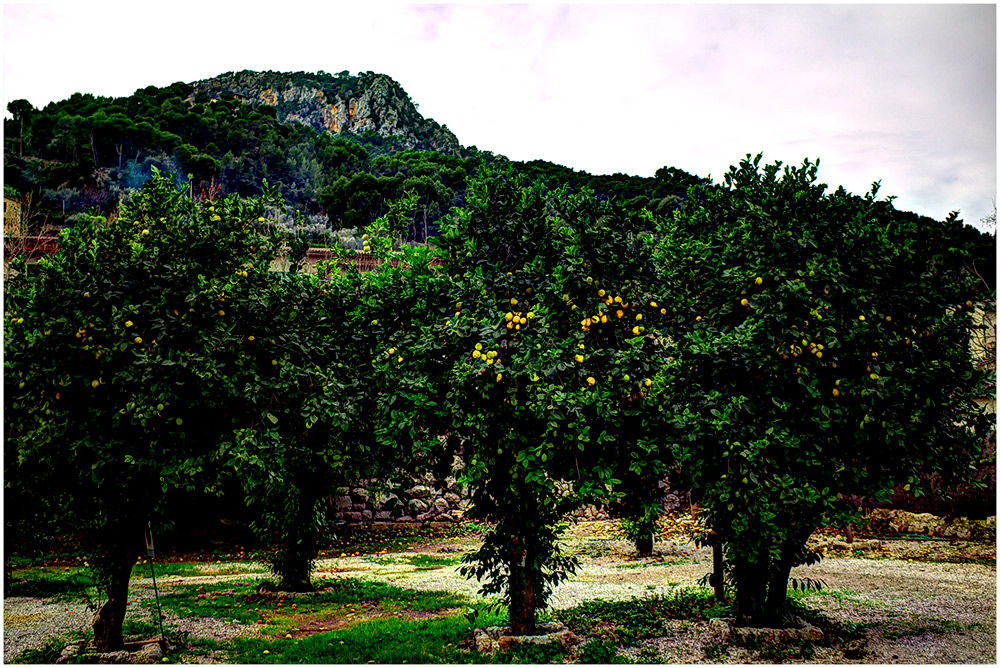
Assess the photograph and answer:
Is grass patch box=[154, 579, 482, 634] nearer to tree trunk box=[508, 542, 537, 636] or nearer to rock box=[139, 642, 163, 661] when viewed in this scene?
rock box=[139, 642, 163, 661]

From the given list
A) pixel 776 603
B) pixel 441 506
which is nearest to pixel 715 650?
pixel 776 603

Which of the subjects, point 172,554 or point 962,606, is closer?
point 962,606

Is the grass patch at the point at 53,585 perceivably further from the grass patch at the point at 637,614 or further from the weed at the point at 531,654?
the grass patch at the point at 637,614

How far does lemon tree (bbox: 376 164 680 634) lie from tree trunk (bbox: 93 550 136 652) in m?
3.51

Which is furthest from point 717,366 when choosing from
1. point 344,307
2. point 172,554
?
point 172,554

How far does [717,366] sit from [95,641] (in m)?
7.88

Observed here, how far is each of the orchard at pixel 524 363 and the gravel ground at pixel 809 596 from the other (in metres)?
1.48

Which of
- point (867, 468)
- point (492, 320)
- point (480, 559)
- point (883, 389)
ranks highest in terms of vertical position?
point (492, 320)

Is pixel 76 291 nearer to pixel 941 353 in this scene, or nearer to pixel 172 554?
pixel 941 353

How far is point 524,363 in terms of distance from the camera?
250 inches

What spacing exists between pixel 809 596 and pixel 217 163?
54.0 m

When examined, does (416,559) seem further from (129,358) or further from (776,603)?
(129,358)

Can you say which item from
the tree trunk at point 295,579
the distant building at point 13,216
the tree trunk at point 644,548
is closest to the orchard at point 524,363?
the tree trunk at point 295,579

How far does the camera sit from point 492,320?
6746mm
